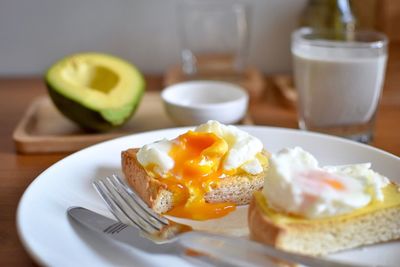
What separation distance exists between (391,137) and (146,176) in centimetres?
75

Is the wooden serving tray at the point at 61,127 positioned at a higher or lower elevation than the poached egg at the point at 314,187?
lower

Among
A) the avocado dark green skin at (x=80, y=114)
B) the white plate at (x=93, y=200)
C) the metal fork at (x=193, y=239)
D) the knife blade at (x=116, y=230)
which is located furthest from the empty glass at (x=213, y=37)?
the knife blade at (x=116, y=230)

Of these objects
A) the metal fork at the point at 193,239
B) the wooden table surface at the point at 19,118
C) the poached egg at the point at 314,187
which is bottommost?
the wooden table surface at the point at 19,118

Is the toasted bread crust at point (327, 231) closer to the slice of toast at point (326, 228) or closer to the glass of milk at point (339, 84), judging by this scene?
the slice of toast at point (326, 228)

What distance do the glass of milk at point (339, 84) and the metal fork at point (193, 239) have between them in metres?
0.62

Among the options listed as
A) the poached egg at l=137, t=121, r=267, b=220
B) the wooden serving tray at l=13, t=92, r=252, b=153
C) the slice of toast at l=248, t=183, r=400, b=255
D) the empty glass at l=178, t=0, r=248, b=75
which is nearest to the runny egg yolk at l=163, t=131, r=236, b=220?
the poached egg at l=137, t=121, r=267, b=220

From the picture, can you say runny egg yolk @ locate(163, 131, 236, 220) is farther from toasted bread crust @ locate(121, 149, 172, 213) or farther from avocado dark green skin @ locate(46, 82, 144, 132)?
avocado dark green skin @ locate(46, 82, 144, 132)

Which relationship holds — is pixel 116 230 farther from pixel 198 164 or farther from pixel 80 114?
pixel 80 114

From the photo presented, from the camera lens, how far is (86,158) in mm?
1265

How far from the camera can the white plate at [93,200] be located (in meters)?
0.90

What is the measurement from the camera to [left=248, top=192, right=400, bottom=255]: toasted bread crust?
36.6 inches

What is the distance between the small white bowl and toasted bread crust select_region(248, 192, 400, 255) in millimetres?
544

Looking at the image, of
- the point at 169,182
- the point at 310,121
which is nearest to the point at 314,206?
the point at 169,182

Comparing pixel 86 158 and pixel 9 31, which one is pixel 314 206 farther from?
pixel 9 31
